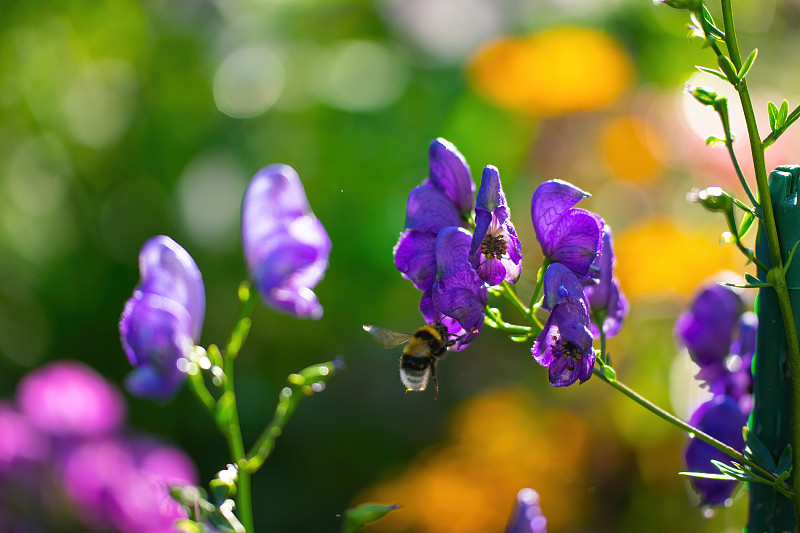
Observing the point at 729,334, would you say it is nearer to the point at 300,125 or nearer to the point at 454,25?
the point at 300,125

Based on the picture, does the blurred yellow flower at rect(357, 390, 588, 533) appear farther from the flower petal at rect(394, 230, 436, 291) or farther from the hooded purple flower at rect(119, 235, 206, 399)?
the flower petal at rect(394, 230, 436, 291)

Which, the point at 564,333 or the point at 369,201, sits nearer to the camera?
the point at 564,333

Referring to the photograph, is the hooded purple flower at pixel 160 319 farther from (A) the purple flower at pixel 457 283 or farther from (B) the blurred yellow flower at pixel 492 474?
(B) the blurred yellow flower at pixel 492 474

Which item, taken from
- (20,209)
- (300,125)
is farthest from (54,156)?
(300,125)

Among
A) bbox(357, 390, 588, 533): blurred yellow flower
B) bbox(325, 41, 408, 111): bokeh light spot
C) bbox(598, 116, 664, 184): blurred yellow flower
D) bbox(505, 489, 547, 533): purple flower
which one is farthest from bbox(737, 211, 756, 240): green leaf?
bbox(325, 41, 408, 111): bokeh light spot

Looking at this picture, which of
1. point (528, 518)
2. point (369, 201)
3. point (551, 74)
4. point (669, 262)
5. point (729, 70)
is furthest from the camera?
point (551, 74)

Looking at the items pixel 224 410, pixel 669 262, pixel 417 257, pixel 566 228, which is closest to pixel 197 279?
pixel 224 410

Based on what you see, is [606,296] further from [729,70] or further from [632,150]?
[632,150]
